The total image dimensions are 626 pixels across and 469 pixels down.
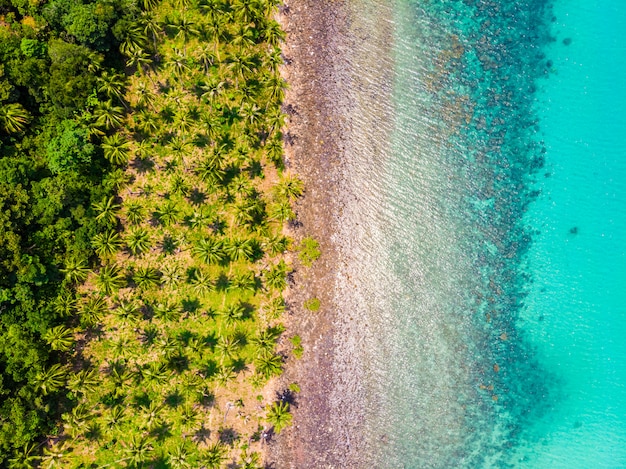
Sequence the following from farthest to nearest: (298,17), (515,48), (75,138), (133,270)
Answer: (515,48) → (298,17) → (133,270) → (75,138)

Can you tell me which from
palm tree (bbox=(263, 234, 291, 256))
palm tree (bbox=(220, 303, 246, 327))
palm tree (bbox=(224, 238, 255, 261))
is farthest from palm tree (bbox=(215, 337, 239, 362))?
palm tree (bbox=(263, 234, 291, 256))

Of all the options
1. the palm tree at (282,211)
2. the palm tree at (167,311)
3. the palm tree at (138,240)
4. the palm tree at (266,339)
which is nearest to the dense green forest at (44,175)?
the palm tree at (138,240)

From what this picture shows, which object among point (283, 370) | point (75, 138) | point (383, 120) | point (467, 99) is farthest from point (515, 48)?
point (75, 138)

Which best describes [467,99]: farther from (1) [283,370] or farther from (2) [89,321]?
(2) [89,321]

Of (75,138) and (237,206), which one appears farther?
(237,206)

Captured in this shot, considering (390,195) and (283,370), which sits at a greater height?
(390,195)

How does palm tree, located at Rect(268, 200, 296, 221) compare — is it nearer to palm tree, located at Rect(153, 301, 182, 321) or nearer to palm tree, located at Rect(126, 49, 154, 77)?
palm tree, located at Rect(153, 301, 182, 321)
